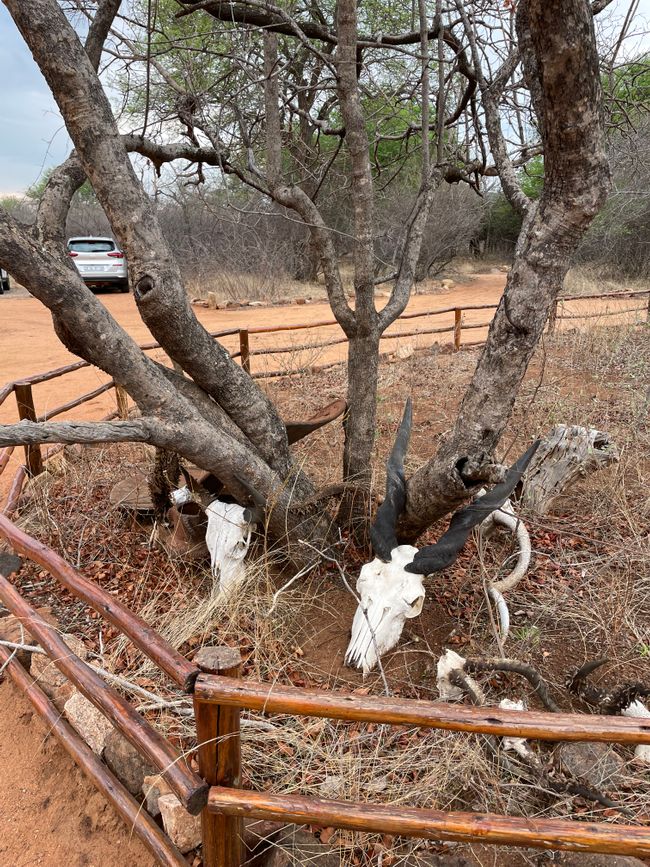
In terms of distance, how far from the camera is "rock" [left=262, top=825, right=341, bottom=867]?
201cm

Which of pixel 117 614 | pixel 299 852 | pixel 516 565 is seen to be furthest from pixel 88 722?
pixel 516 565

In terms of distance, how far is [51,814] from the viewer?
2490 millimetres

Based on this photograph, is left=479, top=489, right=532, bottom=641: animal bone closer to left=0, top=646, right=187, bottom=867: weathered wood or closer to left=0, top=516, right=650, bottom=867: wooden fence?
left=0, top=516, right=650, bottom=867: wooden fence

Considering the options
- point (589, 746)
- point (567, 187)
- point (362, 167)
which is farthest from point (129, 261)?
point (589, 746)

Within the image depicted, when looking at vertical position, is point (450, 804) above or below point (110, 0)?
below

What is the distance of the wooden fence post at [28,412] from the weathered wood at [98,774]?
1918 millimetres

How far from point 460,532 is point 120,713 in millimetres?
1568

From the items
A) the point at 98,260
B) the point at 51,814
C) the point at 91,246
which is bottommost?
the point at 51,814

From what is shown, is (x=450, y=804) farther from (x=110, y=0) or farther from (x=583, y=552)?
(x=110, y=0)

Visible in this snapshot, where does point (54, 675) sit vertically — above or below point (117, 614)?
below

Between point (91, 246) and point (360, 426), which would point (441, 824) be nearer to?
point (360, 426)

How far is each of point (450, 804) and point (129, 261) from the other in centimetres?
265

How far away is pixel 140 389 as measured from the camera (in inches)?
104

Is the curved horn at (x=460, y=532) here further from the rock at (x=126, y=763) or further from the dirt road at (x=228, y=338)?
the dirt road at (x=228, y=338)
